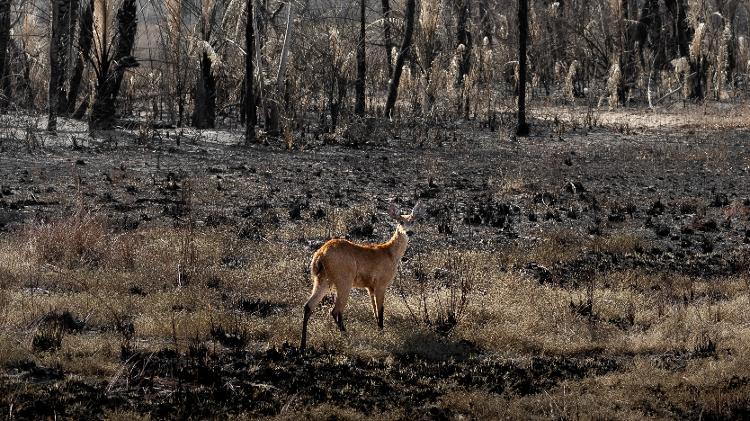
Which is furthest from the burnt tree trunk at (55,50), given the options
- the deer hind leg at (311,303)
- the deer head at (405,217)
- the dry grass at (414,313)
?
the deer hind leg at (311,303)

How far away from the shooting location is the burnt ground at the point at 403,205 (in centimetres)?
728

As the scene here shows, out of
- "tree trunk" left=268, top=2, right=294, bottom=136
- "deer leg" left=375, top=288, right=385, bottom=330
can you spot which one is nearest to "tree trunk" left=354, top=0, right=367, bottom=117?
"tree trunk" left=268, top=2, right=294, bottom=136

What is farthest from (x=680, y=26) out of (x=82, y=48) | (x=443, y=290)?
(x=443, y=290)

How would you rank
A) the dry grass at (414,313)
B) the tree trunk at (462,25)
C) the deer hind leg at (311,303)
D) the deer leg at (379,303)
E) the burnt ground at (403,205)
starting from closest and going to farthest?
the burnt ground at (403,205)
the dry grass at (414,313)
the deer hind leg at (311,303)
the deer leg at (379,303)
the tree trunk at (462,25)

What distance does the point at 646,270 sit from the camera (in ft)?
38.7

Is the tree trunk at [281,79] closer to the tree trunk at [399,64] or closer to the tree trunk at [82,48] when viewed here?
the tree trunk at [399,64]

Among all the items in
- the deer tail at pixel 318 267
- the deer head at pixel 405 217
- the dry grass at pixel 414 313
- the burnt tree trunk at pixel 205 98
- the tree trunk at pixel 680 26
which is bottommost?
the dry grass at pixel 414 313

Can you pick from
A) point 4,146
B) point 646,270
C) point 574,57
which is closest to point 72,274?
point 646,270

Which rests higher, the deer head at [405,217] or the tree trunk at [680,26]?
the tree trunk at [680,26]

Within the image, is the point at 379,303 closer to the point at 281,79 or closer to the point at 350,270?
the point at 350,270

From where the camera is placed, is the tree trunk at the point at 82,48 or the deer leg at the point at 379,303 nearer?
the deer leg at the point at 379,303

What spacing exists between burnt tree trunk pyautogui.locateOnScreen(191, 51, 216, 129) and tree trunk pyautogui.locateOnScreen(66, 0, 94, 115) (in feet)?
7.32

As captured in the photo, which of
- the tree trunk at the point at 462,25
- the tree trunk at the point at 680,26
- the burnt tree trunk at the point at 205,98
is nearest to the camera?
the burnt tree trunk at the point at 205,98

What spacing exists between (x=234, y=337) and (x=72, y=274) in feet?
8.77
